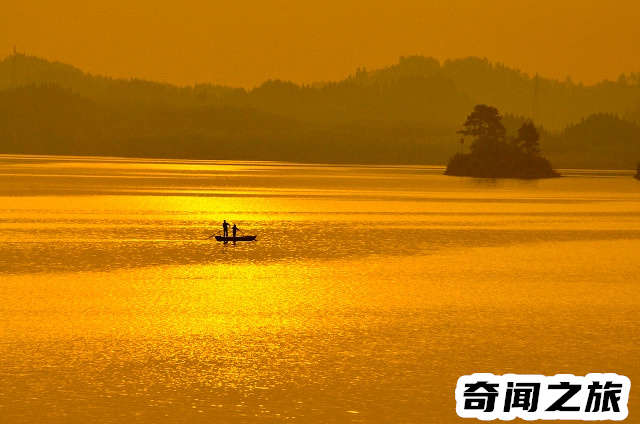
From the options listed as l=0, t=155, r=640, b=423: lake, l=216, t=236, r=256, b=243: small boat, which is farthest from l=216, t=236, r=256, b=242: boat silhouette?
l=0, t=155, r=640, b=423: lake

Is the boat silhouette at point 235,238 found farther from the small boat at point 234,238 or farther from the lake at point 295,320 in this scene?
the lake at point 295,320

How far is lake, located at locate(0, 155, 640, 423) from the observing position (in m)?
23.7

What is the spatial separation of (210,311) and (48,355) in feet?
30.7

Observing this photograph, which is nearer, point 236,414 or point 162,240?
point 236,414

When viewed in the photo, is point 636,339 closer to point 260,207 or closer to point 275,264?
point 275,264

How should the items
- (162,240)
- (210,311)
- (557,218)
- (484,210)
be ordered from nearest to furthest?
(210,311) < (162,240) < (557,218) < (484,210)

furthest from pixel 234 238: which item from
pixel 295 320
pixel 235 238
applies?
pixel 295 320

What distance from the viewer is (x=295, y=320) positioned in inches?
1379

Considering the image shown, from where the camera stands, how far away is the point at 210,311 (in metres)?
36.8

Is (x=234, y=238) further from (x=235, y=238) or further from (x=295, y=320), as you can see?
(x=295, y=320)

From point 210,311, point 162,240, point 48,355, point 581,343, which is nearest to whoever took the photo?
point 48,355

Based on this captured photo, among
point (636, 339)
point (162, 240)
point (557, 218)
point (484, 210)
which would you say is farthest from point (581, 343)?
point (484, 210)

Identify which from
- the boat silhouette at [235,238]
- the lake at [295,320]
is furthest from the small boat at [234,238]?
the lake at [295,320]

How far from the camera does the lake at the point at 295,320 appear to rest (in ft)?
77.9
